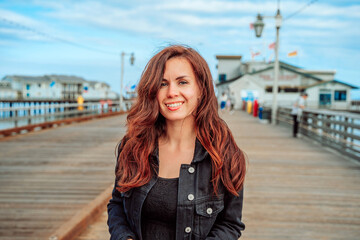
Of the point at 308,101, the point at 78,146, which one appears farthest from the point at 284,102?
the point at 78,146

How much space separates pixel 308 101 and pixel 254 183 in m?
39.1

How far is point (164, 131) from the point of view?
211 centimetres

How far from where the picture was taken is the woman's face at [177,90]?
1.92 metres

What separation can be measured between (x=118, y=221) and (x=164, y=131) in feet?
1.75

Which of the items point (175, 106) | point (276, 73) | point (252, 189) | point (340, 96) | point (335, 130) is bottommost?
point (252, 189)

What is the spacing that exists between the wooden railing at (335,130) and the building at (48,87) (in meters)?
72.5

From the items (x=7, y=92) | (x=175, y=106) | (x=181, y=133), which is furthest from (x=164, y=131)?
(x=7, y=92)

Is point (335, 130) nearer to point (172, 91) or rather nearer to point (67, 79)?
point (172, 91)

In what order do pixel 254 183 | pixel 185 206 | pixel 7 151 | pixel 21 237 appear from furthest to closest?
pixel 7 151
pixel 254 183
pixel 21 237
pixel 185 206

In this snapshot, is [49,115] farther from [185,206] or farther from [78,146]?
[185,206]

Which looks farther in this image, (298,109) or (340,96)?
(340,96)

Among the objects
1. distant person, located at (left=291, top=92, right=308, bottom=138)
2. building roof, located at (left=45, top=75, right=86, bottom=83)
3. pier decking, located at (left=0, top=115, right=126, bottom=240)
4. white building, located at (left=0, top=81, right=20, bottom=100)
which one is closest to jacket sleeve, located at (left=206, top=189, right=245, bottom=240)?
pier decking, located at (left=0, top=115, right=126, bottom=240)

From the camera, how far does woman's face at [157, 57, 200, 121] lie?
1917mm

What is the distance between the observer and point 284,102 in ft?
143
